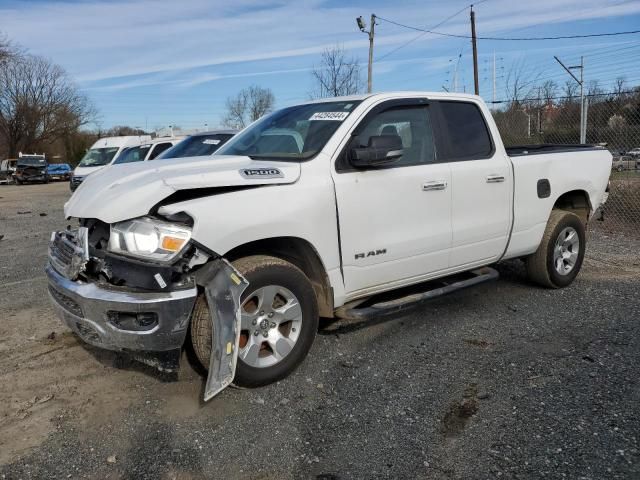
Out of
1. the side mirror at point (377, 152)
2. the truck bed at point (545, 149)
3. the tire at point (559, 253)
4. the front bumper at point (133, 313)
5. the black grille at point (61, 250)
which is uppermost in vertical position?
the side mirror at point (377, 152)

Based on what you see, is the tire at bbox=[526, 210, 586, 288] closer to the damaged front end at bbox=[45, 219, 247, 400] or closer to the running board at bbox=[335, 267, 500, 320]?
the running board at bbox=[335, 267, 500, 320]

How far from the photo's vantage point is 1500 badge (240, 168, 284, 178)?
358 cm

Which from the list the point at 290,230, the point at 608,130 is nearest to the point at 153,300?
the point at 290,230

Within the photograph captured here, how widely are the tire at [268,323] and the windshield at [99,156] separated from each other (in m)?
18.7

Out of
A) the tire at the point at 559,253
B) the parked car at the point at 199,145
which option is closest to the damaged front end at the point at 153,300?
the tire at the point at 559,253

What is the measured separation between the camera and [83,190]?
3.89 metres

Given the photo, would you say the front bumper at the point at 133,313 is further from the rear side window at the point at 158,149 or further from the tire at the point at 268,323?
the rear side window at the point at 158,149

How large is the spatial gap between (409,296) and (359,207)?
89 cm

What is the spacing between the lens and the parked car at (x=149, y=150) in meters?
13.9

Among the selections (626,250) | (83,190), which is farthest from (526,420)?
(626,250)

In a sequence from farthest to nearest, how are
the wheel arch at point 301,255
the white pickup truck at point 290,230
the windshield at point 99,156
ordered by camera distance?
the windshield at point 99,156 < the wheel arch at point 301,255 < the white pickup truck at point 290,230

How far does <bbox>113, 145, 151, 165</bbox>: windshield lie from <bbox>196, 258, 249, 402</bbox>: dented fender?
11853 millimetres

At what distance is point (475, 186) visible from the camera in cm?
472

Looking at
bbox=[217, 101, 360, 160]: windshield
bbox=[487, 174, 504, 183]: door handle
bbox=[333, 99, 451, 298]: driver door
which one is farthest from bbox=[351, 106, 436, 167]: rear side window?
bbox=[487, 174, 504, 183]: door handle
